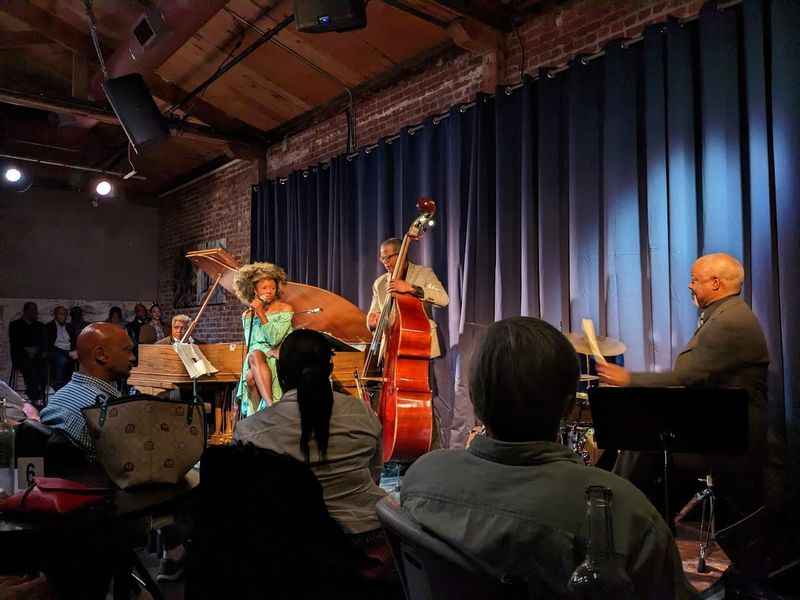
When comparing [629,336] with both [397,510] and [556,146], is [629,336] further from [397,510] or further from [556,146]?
[397,510]

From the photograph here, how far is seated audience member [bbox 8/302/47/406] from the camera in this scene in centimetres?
1003

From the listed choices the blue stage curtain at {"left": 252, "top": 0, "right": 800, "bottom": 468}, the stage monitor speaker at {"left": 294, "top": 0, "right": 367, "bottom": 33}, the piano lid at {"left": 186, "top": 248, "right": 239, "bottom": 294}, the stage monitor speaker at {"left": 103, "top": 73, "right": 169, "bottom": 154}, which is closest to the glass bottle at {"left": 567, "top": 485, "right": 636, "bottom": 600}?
the blue stage curtain at {"left": 252, "top": 0, "right": 800, "bottom": 468}

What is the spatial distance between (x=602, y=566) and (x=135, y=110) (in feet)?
20.5

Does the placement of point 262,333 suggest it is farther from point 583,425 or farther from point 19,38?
point 19,38

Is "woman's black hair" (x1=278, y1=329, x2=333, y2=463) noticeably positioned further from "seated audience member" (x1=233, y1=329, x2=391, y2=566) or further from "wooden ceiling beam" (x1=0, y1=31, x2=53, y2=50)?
"wooden ceiling beam" (x1=0, y1=31, x2=53, y2=50)

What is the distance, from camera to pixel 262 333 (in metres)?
5.37

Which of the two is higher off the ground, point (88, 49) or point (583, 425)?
point (88, 49)

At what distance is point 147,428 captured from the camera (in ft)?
7.18

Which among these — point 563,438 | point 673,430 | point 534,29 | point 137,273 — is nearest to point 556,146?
point 534,29

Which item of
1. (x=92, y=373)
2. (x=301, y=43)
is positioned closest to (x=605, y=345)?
(x=92, y=373)

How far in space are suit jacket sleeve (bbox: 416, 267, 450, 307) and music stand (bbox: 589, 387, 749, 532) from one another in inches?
102

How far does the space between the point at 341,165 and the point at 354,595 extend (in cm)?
599

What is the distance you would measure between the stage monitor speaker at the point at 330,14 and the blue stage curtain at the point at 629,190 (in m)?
1.46

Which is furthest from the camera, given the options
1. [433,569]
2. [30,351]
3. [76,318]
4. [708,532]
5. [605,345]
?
[76,318]
